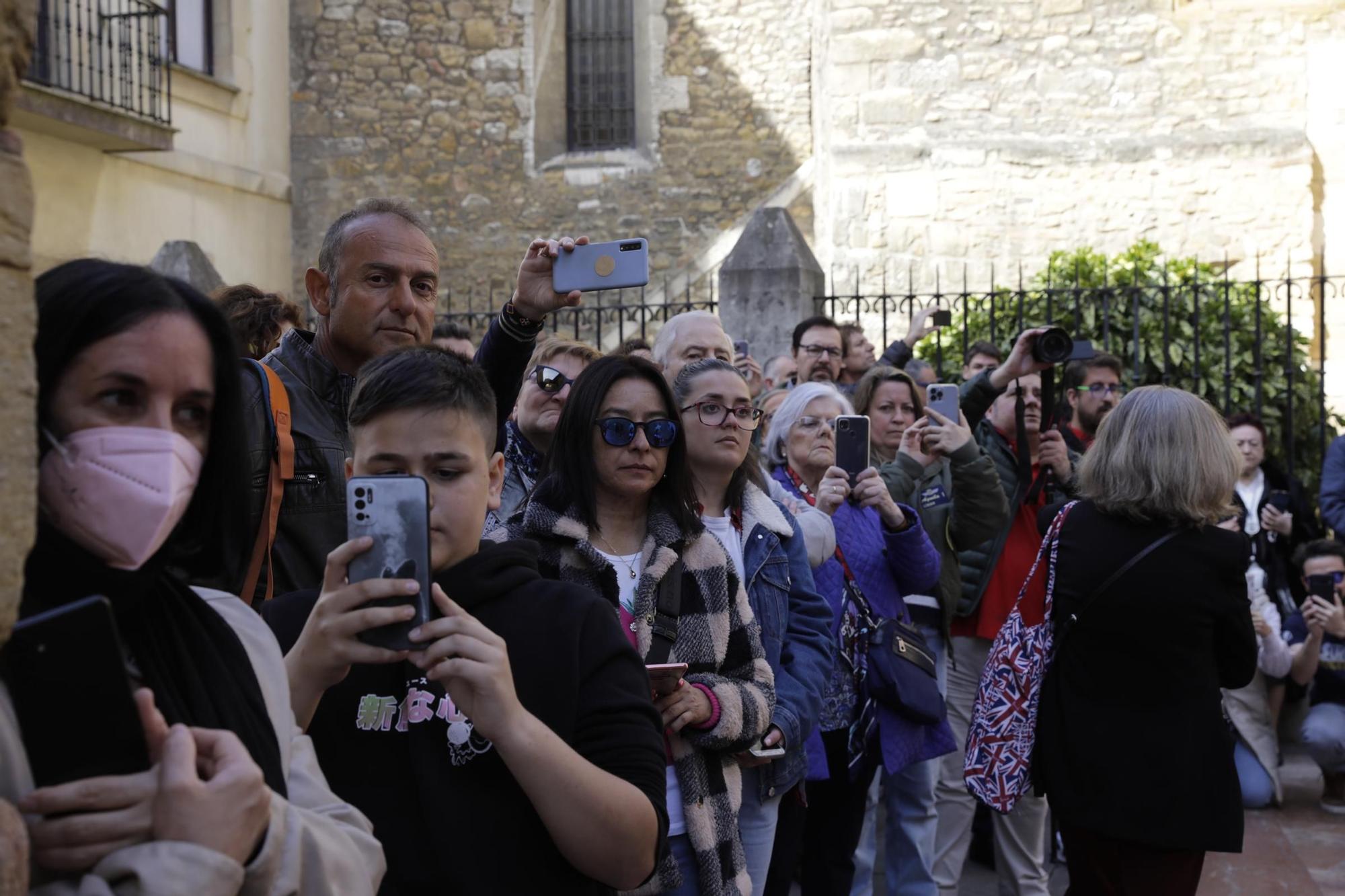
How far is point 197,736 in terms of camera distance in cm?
135

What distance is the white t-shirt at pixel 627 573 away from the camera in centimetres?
313

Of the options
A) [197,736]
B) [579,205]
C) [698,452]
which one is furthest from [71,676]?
[579,205]

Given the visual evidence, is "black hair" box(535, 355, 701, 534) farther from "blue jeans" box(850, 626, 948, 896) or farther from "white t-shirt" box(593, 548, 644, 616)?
"blue jeans" box(850, 626, 948, 896)

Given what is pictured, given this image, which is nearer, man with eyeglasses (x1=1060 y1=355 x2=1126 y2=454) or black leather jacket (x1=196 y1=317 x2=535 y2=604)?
black leather jacket (x1=196 y1=317 x2=535 y2=604)

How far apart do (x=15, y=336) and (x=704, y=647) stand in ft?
6.98

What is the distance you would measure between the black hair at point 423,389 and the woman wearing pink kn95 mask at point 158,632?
0.56 meters

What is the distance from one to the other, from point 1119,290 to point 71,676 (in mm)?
8375

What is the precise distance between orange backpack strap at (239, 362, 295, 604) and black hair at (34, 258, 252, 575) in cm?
105

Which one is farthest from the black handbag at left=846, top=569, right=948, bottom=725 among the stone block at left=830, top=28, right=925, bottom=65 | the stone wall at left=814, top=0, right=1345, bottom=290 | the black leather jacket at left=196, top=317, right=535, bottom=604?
the stone block at left=830, top=28, right=925, bottom=65

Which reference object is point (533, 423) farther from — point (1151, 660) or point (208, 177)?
point (208, 177)

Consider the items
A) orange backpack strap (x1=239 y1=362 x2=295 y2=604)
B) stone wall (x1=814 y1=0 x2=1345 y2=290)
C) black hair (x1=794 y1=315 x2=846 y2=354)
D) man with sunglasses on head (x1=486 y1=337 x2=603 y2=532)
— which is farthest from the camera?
stone wall (x1=814 y1=0 x2=1345 y2=290)

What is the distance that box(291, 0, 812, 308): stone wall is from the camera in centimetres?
1617

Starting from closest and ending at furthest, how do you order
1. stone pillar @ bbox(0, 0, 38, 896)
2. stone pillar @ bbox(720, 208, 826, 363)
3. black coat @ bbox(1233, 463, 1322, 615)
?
stone pillar @ bbox(0, 0, 38, 896) < black coat @ bbox(1233, 463, 1322, 615) < stone pillar @ bbox(720, 208, 826, 363)

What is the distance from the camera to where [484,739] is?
201cm
